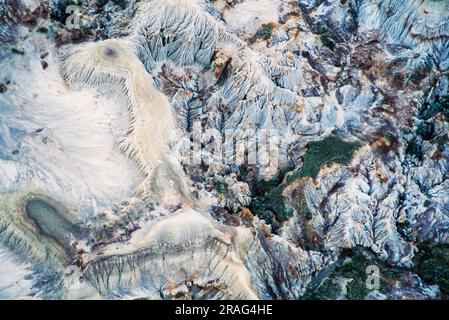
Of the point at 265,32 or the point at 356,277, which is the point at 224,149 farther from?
the point at 356,277

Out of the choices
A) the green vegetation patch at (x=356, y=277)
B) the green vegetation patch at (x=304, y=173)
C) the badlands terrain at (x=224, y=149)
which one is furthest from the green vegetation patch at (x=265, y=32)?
the green vegetation patch at (x=356, y=277)

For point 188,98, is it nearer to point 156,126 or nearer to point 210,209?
point 156,126

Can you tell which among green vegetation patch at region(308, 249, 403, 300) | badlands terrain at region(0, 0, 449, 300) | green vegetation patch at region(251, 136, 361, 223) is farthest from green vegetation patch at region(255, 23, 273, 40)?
green vegetation patch at region(308, 249, 403, 300)

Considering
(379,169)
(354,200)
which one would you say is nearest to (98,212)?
(354,200)

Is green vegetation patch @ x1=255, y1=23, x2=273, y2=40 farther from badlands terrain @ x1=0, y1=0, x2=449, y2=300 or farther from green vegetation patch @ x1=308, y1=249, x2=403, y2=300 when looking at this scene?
green vegetation patch @ x1=308, y1=249, x2=403, y2=300

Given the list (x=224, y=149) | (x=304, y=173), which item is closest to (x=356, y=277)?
(x=304, y=173)
